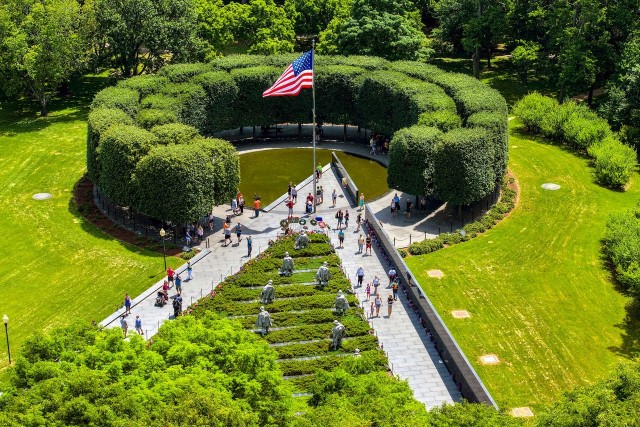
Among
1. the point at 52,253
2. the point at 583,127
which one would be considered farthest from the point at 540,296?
the point at 52,253

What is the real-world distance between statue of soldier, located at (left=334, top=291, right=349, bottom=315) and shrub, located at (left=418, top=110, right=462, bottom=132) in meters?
24.6

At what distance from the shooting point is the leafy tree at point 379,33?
A: 97.8 metres

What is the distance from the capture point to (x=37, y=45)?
93.1 meters

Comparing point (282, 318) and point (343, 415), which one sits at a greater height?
point (343, 415)

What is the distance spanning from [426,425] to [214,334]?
1143cm

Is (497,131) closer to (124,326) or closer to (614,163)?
(614,163)

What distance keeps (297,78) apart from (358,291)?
20127 mm

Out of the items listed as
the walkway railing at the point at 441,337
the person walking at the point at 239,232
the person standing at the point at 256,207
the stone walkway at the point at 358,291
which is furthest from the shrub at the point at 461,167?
the person walking at the point at 239,232

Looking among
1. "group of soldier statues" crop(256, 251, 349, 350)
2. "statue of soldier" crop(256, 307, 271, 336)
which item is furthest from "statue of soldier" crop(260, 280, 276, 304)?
"statue of soldier" crop(256, 307, 271, 336)

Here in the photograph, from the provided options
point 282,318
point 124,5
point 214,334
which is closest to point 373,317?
point 282,318

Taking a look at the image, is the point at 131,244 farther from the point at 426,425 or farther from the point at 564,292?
the point at 426,425

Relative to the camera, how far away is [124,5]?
97.0 m

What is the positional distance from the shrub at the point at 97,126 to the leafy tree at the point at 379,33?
3364 centimetres

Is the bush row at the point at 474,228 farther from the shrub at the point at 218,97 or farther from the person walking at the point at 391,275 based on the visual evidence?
the shrub at the point at 218,97
